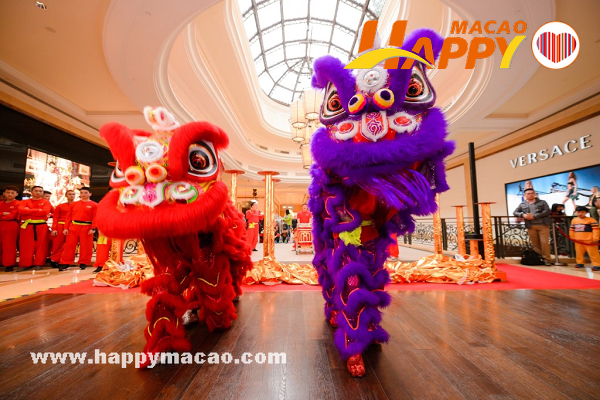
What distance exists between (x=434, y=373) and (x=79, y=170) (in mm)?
8323

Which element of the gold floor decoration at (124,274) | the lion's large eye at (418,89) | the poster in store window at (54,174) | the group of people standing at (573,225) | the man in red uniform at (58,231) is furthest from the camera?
the poster in store window at (54,174)

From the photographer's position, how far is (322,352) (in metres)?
1.33

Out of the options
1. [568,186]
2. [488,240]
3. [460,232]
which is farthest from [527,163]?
[488,240]

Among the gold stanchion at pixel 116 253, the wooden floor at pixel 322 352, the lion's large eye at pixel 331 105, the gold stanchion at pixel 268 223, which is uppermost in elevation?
the lion's large eye at pixel 331 105

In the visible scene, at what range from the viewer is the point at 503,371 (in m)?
1.15

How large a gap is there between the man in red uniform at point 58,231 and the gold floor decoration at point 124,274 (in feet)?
8.89

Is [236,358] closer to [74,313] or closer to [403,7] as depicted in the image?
[74,313]

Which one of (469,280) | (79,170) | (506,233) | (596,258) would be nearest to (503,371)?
(469,280)

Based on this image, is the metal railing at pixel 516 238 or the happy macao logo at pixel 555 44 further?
the metal railing at pixel 516 238

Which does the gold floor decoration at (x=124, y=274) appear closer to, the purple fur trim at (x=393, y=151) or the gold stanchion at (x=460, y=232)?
the purple fur trim at (x=393, y=151)

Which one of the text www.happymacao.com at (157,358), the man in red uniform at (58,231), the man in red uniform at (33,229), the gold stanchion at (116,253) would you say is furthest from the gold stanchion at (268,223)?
the man in red uniform at (33,229)

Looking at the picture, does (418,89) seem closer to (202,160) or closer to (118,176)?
(202,160)

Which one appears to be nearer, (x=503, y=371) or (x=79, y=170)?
(x=503, y=371)

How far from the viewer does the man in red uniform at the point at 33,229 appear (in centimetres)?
442
